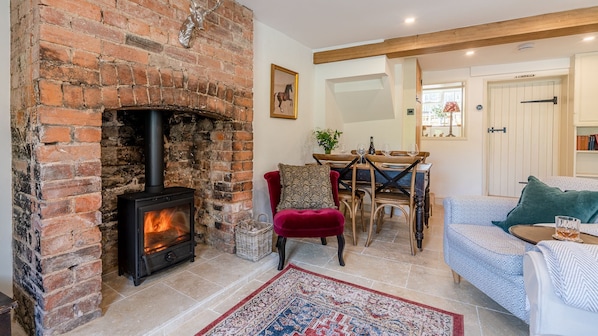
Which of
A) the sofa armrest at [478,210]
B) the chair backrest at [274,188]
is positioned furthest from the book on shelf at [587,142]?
the chair backrest at [274,188]

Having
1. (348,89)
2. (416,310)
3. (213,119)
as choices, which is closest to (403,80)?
(348,89)

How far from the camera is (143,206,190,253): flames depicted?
2.13m

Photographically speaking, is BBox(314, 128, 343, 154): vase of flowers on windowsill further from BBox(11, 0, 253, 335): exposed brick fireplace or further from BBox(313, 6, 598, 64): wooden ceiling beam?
BBox(11, 0, 253, 335): exposed brick fireplace

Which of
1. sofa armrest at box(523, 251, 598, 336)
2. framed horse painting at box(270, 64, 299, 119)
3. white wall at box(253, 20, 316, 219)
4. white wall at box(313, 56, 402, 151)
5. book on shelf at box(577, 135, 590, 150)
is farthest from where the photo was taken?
book on shelf at box(577, 135, 590, 150)

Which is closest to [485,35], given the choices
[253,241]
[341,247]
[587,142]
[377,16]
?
[377,16]

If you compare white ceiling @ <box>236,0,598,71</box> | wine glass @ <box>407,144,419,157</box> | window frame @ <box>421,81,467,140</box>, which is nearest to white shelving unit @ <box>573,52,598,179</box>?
white ceiling @ <box>236,0,598,71</box>

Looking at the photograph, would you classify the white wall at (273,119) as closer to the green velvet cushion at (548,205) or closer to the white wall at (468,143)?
the green velvet cushion at (548,205)

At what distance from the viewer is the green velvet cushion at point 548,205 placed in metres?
1.79

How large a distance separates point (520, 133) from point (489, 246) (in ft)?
14.0

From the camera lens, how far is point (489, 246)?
5.82ft

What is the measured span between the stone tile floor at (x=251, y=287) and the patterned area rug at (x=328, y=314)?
0.09 metres

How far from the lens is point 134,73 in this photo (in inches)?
72.4

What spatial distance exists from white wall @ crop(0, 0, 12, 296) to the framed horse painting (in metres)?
2.08

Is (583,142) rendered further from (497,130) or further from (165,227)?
(165,227)
